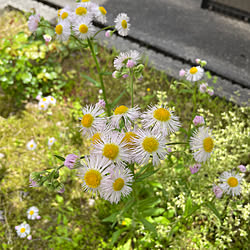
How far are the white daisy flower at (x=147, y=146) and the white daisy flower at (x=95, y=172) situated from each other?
0.13 meters

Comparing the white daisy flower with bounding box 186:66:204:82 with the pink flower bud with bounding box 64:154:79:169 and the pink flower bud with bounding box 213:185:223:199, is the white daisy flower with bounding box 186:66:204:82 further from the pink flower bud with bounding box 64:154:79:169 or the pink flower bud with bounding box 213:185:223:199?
the pink flower bud with bounding box 64:154:79:169

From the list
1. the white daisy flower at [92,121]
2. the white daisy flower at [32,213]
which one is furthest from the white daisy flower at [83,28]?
the white daisy flower at [32,213]

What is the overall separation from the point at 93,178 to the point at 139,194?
1.09 metres

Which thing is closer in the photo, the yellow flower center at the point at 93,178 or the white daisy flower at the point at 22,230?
the yellow flower center at the point at 93,178

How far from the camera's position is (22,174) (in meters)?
A: 2.25

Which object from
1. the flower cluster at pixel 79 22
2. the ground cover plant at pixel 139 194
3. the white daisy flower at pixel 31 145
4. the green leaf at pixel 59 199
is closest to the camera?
the flower cluster at pixel 79 22

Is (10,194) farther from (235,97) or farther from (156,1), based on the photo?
(156,1)

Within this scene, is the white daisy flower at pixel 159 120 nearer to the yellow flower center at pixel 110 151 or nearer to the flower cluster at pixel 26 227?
the yellow flower center at pixel 110 151

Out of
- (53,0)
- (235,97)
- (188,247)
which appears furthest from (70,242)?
(53,0)

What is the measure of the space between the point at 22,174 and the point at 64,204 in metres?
0.50

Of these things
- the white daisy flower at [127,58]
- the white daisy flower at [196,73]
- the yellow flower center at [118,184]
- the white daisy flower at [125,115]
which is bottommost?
the yellow flower center at [118,184]

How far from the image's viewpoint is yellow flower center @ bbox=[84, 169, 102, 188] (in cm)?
95

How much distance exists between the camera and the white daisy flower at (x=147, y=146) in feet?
3.19

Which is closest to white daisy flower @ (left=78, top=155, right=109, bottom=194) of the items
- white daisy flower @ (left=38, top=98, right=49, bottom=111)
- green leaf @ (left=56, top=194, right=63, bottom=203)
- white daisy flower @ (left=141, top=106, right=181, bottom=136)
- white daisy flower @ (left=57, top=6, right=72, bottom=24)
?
white daisy flower @ (left=141, top=106, right=181, bottom=136)
